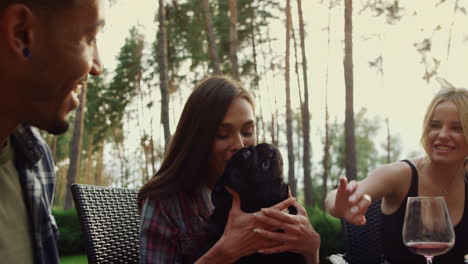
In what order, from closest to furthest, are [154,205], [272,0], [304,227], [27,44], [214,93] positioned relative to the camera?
[27,44]
[304,227]
[154,205]
[214,93]
[272,0]

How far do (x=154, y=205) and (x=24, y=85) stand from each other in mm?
1074

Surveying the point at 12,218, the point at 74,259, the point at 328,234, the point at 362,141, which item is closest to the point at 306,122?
the point at 74,259

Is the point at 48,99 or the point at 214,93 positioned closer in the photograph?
the point at 48,99

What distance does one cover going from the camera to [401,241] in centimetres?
305

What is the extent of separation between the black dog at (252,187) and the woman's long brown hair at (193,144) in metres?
0.23

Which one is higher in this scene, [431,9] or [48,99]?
[431,9]

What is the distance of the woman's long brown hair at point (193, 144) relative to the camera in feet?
7.78

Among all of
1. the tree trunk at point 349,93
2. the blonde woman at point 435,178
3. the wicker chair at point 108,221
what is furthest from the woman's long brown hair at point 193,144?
the tree trunk at point 349,93

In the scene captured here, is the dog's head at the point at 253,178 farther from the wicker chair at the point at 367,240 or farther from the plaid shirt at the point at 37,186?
the wicker chair at the point at 367,240

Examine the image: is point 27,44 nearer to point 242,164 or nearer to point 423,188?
point 242,164

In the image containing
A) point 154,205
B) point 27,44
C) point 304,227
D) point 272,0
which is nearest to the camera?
point 27,44

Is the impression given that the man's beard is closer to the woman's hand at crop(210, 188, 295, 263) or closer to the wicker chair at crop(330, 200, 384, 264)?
the woman's hand at crop(210, 188, 295, 263)

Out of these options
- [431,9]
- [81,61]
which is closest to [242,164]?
[81,61]

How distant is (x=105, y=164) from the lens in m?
44.5
